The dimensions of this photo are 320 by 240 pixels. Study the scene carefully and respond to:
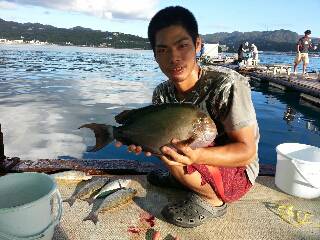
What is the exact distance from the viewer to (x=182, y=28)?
11.5ft

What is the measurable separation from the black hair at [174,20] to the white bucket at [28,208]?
1.86 m

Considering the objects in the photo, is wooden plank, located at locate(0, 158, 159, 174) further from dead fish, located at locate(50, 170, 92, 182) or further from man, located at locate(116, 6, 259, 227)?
man, located at locate(116, 6, 259, 227)

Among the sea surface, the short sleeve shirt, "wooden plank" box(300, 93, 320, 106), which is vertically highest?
the short sleeve shirt

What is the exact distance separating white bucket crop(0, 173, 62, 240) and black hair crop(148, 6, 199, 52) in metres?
1.86

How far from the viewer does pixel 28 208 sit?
2645 mm

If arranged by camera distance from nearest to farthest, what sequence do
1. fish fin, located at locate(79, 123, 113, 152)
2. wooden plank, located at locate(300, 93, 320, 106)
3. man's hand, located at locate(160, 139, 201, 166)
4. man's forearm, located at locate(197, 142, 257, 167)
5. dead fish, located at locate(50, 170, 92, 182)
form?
man's hand, located at locate(160, 139, 201, 166) < man's forearm, located at locate(197, 142, 257, 167) < fish fin, located at locate(79, 123, 113, 152) < dead fish, located at locate(50, 170, 92, 182) < wooden plank, located at locate(300, 93, 320, 106)

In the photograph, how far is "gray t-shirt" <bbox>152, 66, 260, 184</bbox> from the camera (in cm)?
345

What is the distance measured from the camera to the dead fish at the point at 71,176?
470 cm

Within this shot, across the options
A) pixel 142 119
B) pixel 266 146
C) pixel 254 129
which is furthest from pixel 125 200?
pixel 266 146

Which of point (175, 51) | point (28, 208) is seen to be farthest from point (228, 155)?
point (28, 208)

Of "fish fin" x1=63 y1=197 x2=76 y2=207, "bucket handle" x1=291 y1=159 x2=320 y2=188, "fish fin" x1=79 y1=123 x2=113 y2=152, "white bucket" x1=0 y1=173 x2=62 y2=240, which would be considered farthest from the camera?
"bucket handle" x1=291 y1=159 x2=320 y2=188

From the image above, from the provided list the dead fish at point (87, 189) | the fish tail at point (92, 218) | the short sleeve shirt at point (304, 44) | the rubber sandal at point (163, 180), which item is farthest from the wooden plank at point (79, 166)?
the short sleeve shirt at point (304, 44)

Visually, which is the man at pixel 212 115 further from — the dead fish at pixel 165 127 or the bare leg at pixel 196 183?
the dead fish at pixel 165 127

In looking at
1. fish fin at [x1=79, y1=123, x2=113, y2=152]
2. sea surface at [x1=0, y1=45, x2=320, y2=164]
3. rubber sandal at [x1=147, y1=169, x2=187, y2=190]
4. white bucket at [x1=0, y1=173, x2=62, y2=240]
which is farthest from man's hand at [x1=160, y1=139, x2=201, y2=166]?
sea surface at [x1=0, y1=45, x2=320, y2=164]
